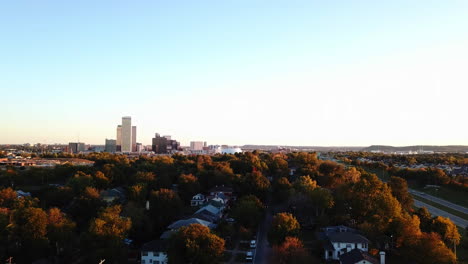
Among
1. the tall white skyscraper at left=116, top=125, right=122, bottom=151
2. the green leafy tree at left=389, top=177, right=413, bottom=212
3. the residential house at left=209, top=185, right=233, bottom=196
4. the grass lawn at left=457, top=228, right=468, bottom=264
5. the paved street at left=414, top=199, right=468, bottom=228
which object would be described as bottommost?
the grass lawn at left=457, top=228, right=468, bottom=264

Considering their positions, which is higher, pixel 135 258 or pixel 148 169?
pixel 148 169

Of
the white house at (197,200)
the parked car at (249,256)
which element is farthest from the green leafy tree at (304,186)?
the parked car at (249,256)

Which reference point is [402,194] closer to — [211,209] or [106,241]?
[211,209]

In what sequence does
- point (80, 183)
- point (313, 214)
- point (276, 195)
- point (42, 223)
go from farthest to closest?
point (276, 195)
point (80, 183)
point (313, 214)
point (42, 223)

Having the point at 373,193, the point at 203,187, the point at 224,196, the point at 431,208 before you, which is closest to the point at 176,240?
the point at 373,193

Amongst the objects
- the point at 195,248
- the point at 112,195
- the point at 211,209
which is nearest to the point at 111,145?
the point at 112,195

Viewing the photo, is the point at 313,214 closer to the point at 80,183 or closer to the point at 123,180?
the point at 80,183

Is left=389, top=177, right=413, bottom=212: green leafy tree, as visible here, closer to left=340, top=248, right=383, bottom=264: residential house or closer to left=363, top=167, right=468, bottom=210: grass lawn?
left=363, top=167, right=468, bottom=210: grass lawn

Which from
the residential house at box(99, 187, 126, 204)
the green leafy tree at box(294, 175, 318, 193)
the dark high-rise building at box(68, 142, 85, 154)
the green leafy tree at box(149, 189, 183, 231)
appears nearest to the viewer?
the green leafy tree at box(149, 189, 183, 231)

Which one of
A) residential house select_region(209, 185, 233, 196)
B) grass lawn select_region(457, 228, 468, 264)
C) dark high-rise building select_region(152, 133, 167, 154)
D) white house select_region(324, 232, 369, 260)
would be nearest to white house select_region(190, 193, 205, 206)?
residential house select_region(209, 185, 233, 196)
